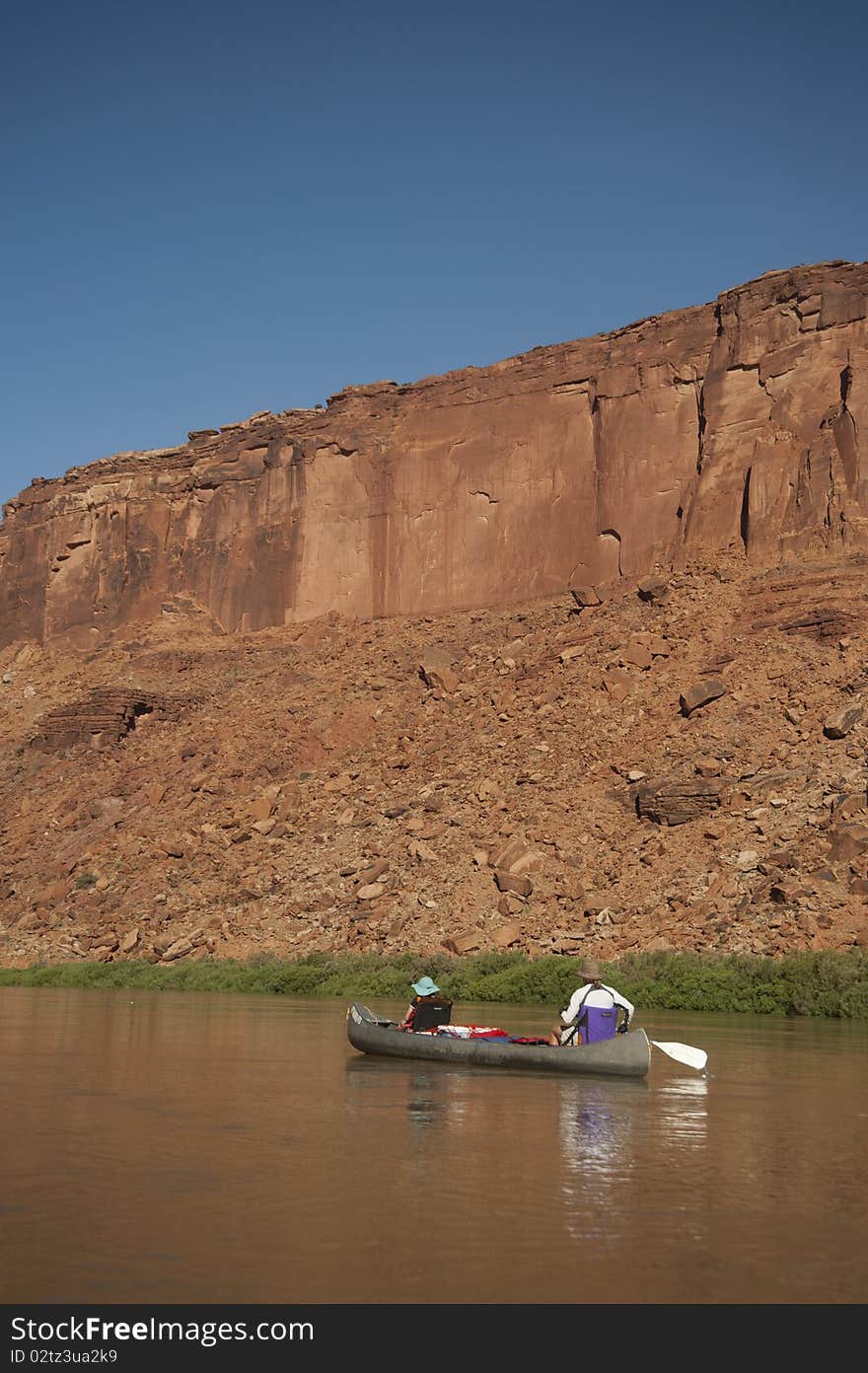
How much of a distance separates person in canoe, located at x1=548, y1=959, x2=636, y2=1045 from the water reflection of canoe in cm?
25

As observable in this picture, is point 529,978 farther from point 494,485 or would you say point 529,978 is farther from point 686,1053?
point 494,485

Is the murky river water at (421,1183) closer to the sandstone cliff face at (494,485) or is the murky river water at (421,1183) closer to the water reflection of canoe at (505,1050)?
the water reflection of canoe at (505,1050)

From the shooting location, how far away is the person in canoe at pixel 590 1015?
1518cm

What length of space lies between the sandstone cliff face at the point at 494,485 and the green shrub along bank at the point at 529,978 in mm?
19259

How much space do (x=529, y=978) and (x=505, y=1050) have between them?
43.9 ft

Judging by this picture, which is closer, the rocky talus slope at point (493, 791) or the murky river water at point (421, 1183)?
the murky river water at point (421, 1183)

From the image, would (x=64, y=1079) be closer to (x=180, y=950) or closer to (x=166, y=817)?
(x=180, y=950)

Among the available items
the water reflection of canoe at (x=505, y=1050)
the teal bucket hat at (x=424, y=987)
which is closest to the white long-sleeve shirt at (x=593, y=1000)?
the water reflection of canoe at (x=505, y=1050)

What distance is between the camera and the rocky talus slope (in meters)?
31.9

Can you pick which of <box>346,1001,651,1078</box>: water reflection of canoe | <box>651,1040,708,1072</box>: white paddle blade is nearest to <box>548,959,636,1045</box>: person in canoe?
<box>346,1001,651,1078</box>: water reflection of canoe

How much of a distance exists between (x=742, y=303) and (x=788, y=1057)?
3684 cm

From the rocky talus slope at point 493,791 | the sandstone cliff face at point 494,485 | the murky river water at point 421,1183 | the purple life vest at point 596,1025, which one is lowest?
the murky river water at point 421,1183

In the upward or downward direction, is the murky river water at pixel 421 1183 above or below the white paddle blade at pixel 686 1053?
below
